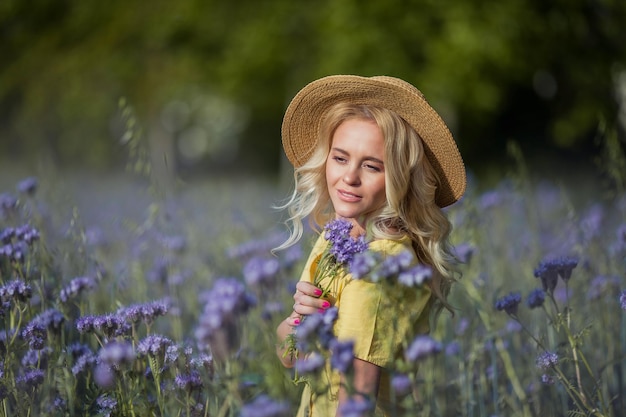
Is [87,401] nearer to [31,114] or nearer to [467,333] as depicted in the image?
[467,333]

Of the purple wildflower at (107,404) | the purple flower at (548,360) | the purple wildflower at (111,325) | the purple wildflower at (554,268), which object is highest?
the purple wildflower at (554,268)

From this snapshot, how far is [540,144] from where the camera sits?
14.5 m

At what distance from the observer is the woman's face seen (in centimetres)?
193

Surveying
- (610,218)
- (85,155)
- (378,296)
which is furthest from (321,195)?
(85,155)

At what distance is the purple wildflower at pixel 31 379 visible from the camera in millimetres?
1887

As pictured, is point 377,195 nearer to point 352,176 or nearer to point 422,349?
point 352,176

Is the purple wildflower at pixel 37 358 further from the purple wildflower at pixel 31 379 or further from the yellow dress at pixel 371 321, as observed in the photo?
the yellow dress at pixel 371 321

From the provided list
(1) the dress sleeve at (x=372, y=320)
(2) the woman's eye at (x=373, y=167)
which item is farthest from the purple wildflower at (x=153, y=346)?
(2) the woman's eye at (x=373, y=167)

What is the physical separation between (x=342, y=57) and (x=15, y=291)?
8334 millimetres

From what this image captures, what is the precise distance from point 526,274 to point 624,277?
58 centimetres

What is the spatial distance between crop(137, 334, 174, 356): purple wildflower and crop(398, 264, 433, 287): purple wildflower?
60 centimetres

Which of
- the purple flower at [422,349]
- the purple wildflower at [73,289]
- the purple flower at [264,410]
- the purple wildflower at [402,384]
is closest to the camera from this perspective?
the purple flower at [264,410]

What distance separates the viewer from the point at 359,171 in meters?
1.94

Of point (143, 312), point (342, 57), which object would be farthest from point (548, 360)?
point (342, 57)
